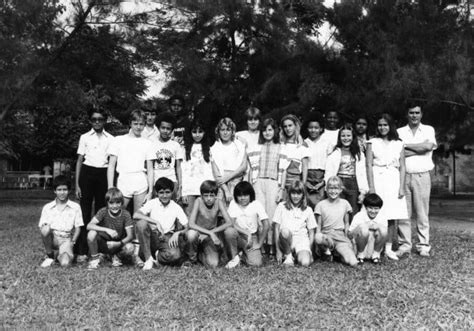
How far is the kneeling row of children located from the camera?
5.21 meters

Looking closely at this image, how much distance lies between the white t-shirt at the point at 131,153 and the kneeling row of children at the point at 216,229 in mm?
367

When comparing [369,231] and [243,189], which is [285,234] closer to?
[243,189]

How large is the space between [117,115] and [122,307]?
1569 centimetres

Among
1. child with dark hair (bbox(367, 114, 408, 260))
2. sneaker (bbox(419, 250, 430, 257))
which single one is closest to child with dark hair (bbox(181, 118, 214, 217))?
child with dark hair (bbox(367, 114, 408, 260))

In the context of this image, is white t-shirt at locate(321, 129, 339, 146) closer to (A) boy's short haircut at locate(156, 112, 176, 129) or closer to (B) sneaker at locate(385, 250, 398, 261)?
(B) sneaker at locate(385, 250, 398, 261)

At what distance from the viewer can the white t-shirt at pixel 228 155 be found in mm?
5695

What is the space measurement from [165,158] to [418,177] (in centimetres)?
261

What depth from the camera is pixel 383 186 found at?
573cm

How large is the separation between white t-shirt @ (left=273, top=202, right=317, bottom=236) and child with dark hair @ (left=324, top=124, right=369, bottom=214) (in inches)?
18.6

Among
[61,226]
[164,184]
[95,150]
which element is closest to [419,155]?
[164,184]

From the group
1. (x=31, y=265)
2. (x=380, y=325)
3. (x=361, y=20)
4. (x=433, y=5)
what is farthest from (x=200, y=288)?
(x=361, y=20)

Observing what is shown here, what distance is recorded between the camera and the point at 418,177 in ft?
19.5

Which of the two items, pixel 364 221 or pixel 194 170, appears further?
pixel 194 170

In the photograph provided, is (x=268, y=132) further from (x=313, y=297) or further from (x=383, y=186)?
(x=313, y=297)
